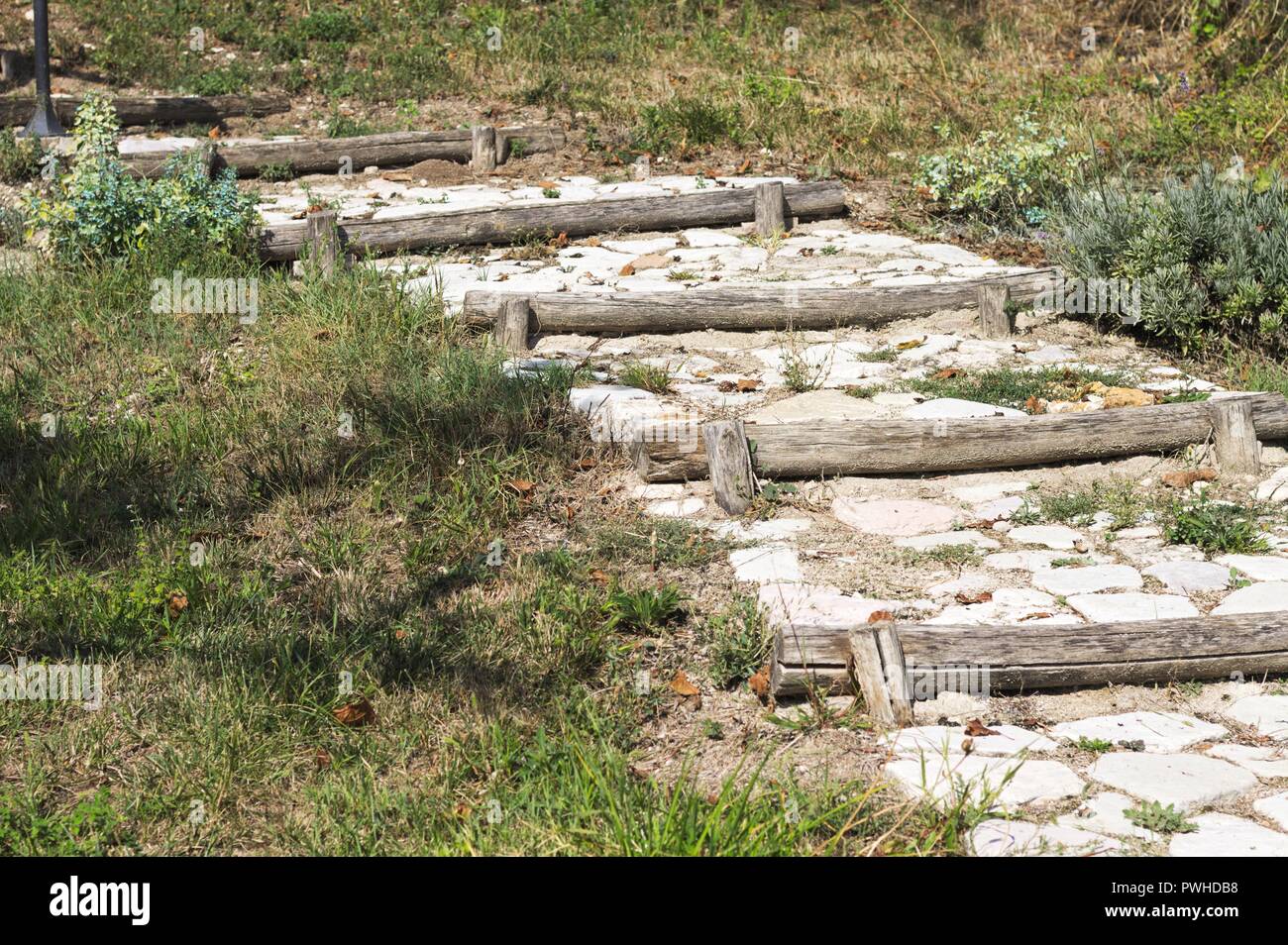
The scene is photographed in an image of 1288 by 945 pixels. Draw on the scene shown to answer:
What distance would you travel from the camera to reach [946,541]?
5.36 metres

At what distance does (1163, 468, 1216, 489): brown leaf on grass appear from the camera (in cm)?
585

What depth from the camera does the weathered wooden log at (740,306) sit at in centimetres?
732

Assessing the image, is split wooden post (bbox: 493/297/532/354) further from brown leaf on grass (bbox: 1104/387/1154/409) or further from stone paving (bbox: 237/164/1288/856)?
brown leaf on grass (bbox: 1104/387/1154/409)

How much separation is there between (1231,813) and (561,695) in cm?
209

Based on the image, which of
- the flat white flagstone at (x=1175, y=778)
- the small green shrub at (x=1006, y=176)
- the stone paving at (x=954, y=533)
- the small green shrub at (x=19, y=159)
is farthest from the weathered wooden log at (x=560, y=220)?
the flat white flagstone at (x=1175, y=778)

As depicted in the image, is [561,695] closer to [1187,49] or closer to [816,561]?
[816,561]

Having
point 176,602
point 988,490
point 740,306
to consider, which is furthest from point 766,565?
point 740,306

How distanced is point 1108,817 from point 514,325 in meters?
4.44

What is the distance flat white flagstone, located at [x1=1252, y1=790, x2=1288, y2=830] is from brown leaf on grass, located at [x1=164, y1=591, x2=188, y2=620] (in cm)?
373

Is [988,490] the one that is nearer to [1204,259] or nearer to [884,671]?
[884,671]

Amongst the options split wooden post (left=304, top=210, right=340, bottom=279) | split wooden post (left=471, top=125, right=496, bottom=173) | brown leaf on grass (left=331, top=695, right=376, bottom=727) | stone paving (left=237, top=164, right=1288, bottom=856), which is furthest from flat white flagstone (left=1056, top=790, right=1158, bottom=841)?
split wooden post (left=471, top=125, right=496, bottom=173)

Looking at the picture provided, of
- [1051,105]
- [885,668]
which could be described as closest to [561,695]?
[885,668]

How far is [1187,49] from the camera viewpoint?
1255 centimetres

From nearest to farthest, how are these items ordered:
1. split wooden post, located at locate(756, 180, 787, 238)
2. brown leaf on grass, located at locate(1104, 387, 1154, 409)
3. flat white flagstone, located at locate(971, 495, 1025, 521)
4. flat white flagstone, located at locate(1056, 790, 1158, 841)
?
flat white flagstone, located at locate(1056, 790, 1158, 841)
flat white flagstone, located at locate(971, 495, 1025, 521)
brown leaf on grass, located at locate(1104, 387, 1154, 409)
split wooden post, located at locate(756, 180, 787, 238)
